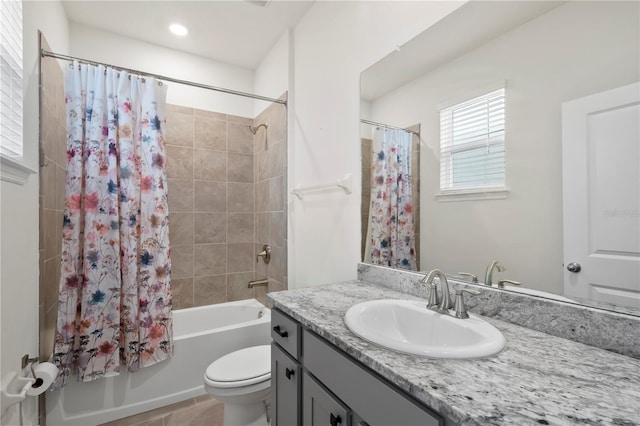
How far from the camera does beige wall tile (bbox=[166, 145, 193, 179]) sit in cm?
255

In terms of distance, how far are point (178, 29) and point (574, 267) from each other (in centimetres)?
285

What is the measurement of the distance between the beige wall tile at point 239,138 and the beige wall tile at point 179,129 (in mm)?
345

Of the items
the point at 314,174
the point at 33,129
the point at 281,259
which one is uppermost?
the point at 33,129

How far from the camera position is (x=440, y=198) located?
4.05ft

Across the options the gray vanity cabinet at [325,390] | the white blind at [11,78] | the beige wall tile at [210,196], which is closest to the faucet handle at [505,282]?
the gray vanity cabinet at [325,390]

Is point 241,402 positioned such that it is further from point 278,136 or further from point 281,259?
point 278,136

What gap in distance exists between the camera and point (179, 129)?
259 centimetres

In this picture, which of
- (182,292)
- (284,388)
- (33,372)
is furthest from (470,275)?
(182,292)

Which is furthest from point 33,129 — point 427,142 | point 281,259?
point 427,142

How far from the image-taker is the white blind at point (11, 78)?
43.0 inches

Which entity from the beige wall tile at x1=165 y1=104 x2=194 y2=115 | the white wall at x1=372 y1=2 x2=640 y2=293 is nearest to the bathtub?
the white wall at x1=372 y1=2 x2=640 y2=293

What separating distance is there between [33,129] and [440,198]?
6.39ft

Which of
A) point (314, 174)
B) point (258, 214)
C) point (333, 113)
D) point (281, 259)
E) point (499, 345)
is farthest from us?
point (258, 214)

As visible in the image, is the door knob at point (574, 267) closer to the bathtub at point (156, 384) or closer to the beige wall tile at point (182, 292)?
the bathtub at point (156, 384)
